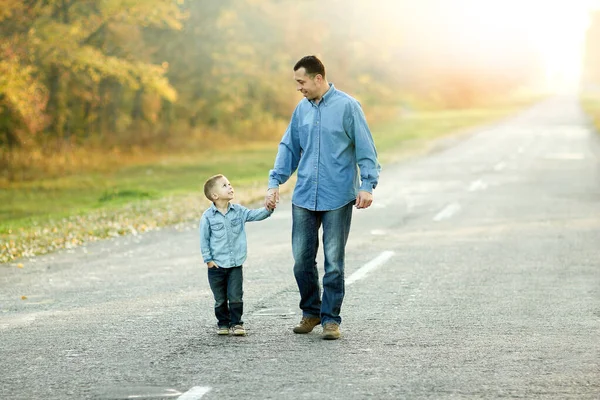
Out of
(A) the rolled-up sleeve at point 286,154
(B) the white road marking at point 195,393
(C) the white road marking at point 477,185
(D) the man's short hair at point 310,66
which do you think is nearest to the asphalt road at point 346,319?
(B) the white road marking at point 195,393

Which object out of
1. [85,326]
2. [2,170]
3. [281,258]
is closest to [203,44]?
[2,170]

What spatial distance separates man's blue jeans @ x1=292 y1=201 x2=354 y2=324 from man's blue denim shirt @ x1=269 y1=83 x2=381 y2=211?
10cm

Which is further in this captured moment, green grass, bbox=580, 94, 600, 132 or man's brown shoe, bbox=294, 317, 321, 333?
green grass, bbox=580, 94, 600, 132

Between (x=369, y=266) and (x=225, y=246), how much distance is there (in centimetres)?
368

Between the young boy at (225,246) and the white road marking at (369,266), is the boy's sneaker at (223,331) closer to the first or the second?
the young boy at (225,246)

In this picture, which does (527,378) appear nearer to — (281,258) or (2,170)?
(281,258)

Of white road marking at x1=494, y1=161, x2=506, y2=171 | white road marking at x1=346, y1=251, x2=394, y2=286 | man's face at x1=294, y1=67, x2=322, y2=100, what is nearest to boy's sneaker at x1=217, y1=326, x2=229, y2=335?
man's face at x1=294, y1=67, x2=322, y2=100

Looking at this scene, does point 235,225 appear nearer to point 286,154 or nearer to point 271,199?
point 271,199

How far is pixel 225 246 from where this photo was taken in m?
6.50

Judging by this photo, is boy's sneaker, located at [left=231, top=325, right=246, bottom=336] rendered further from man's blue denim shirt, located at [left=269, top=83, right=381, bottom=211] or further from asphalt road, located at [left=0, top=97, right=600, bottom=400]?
man's blue denim shirt, located at [left=269, top=83, right=381, bottom=211]

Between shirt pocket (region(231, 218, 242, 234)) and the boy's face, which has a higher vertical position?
the boy's face

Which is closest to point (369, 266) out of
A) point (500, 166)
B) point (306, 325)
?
point (306, 325)

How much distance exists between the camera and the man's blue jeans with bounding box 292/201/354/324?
21.5ft

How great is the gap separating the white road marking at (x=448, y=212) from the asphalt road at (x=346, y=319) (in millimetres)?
153
